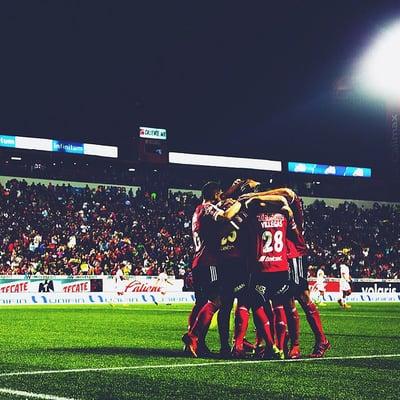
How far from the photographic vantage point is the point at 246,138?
181ft

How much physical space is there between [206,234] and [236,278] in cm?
68

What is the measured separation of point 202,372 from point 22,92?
3878cm

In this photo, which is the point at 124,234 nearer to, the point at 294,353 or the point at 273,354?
the point at 294,353

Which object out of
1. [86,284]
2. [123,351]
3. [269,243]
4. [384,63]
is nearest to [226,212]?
[269,243]

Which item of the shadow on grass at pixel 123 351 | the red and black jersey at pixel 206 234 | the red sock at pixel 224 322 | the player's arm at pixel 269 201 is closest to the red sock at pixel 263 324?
the red sock at pixel 224 322

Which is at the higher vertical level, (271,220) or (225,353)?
(271,220)

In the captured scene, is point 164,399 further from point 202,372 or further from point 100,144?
point 100,144

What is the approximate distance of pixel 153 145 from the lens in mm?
48688

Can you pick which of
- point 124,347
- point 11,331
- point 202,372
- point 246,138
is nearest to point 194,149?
point 246,138

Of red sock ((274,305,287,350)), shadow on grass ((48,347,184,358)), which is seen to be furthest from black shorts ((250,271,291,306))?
shadow on grass ((48,347,184,358))

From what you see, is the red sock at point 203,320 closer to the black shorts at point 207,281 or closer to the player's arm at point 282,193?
the black shorts at point 207,281

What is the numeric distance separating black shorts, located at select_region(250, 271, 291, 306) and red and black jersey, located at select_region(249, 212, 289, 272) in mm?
91

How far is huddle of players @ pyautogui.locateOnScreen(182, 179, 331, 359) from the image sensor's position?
32.1 ft

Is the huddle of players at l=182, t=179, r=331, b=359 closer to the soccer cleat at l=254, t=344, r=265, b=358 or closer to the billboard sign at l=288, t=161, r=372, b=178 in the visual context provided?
the soccer cleat at l=254, t=344, r=265, b=358
